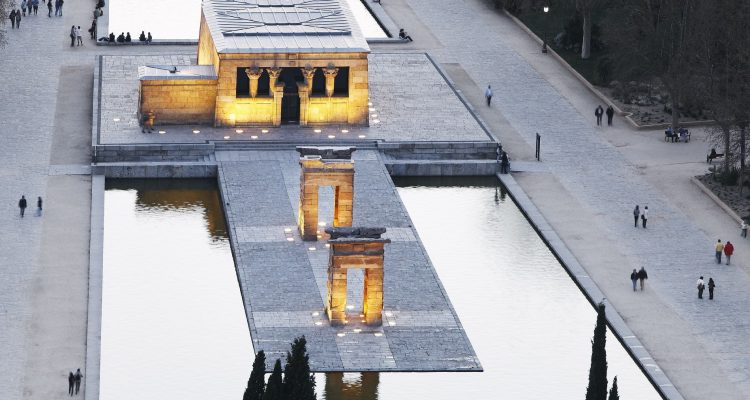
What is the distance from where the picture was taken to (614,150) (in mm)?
130750

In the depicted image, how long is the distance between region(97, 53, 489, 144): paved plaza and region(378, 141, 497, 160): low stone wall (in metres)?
1.07

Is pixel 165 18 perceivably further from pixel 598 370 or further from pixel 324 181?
pixel 598 370

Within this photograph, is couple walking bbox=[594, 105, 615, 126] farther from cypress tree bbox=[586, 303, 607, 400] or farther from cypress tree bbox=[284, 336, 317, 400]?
cypress tree bbox=[284, 336, 317, 400]

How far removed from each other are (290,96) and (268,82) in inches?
58.0

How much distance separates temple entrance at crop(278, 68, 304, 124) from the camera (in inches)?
5162

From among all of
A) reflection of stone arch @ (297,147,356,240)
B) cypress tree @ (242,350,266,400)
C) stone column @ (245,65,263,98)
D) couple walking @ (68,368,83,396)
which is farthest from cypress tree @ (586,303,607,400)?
stone column @ (245,65,263,98)

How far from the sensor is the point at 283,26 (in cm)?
13350

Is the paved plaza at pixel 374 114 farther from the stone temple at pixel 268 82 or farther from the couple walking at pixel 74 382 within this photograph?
the couple walking at pixel 74 382

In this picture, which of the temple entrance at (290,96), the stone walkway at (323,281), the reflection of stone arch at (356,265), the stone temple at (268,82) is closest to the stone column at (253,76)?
the stone temple at (268,82)

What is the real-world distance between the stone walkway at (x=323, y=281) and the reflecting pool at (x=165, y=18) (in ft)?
109

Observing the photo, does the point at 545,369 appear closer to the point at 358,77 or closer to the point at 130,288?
the point at 130,288

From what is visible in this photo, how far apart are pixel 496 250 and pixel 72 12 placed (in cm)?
5589

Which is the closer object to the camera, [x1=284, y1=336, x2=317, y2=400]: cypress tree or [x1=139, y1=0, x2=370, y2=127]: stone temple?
[x1=284, y1=336, x2=317, y2=400]: cypress tree

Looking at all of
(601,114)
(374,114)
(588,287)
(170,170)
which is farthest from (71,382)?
(601,114)
